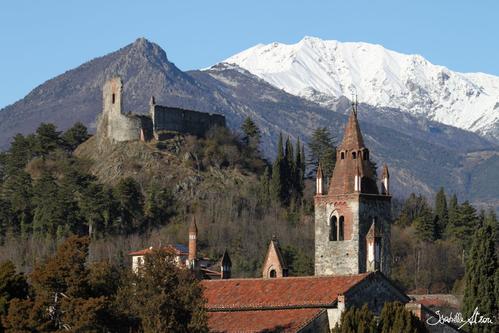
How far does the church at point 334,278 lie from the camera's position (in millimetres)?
62781

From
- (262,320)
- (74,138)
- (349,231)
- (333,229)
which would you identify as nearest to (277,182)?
(74,138)

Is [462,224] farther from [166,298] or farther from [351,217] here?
[166,298]

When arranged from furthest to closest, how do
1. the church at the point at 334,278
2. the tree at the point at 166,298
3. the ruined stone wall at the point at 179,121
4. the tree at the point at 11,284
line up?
the ruined stone wall at the point at 179,121 → the church at the point at 334,278 → the tree at the point at 11,284 → the tree at the point at 166,298

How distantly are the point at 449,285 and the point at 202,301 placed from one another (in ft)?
226

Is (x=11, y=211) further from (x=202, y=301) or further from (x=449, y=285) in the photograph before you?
(x=202, y=301)

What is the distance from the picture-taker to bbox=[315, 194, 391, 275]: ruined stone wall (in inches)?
2913

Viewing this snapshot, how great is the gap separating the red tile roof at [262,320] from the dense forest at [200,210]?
152ft

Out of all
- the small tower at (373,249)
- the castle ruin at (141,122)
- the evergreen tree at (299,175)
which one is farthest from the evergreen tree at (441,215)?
the small tower at (373,249)

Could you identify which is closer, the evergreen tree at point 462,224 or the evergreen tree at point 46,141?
the evergreen tree at point 462,224

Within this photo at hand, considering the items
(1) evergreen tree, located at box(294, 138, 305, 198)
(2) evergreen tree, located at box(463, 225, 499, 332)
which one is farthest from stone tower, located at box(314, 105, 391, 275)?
(1) evergreen tree, located at box(294, 138, 305, 198)

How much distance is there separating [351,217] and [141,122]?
242ft

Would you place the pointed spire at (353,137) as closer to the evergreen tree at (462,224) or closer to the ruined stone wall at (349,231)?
the ruined stone wall at (349,231)

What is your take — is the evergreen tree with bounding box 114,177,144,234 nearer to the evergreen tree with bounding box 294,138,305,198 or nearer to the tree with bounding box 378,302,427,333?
the evergreen tree with bounding box 294,138,305,198

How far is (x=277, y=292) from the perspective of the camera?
6531 cm
